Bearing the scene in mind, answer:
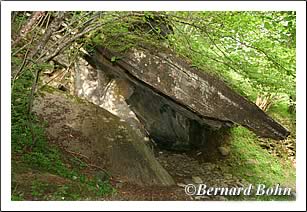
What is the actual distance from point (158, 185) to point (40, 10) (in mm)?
2695

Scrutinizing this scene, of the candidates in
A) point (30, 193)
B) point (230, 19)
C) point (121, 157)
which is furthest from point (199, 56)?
point (30, 193)

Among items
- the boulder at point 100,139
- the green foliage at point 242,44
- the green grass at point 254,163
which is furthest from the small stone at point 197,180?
the green foliage at point 242,44

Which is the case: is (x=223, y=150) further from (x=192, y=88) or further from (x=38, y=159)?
(x=38, y=159)

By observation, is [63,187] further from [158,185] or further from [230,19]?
[230,19]

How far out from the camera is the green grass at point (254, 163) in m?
6.00

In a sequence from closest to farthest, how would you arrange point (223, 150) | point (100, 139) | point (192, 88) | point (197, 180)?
point (100, 139), point (192, 88), point (197, 180), point (223, 150)

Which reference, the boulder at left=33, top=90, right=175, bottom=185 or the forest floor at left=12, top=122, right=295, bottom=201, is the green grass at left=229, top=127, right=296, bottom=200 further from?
the boulder at left=33, top=90, right=175, bottom=185

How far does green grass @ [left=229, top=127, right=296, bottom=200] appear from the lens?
600cm

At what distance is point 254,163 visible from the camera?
22.6ft

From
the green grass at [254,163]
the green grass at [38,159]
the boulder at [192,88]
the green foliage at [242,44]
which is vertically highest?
the green foliage at [242,44]

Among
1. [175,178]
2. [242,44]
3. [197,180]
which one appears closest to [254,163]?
[197,180]

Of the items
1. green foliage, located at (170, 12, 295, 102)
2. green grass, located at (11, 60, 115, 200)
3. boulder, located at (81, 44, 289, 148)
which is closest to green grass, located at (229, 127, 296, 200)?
boulder, located at (81, 44, 289, 148)

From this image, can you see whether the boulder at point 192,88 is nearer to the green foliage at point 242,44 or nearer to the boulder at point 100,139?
the green foliage at point 242,44

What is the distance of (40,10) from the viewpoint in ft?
9.53
